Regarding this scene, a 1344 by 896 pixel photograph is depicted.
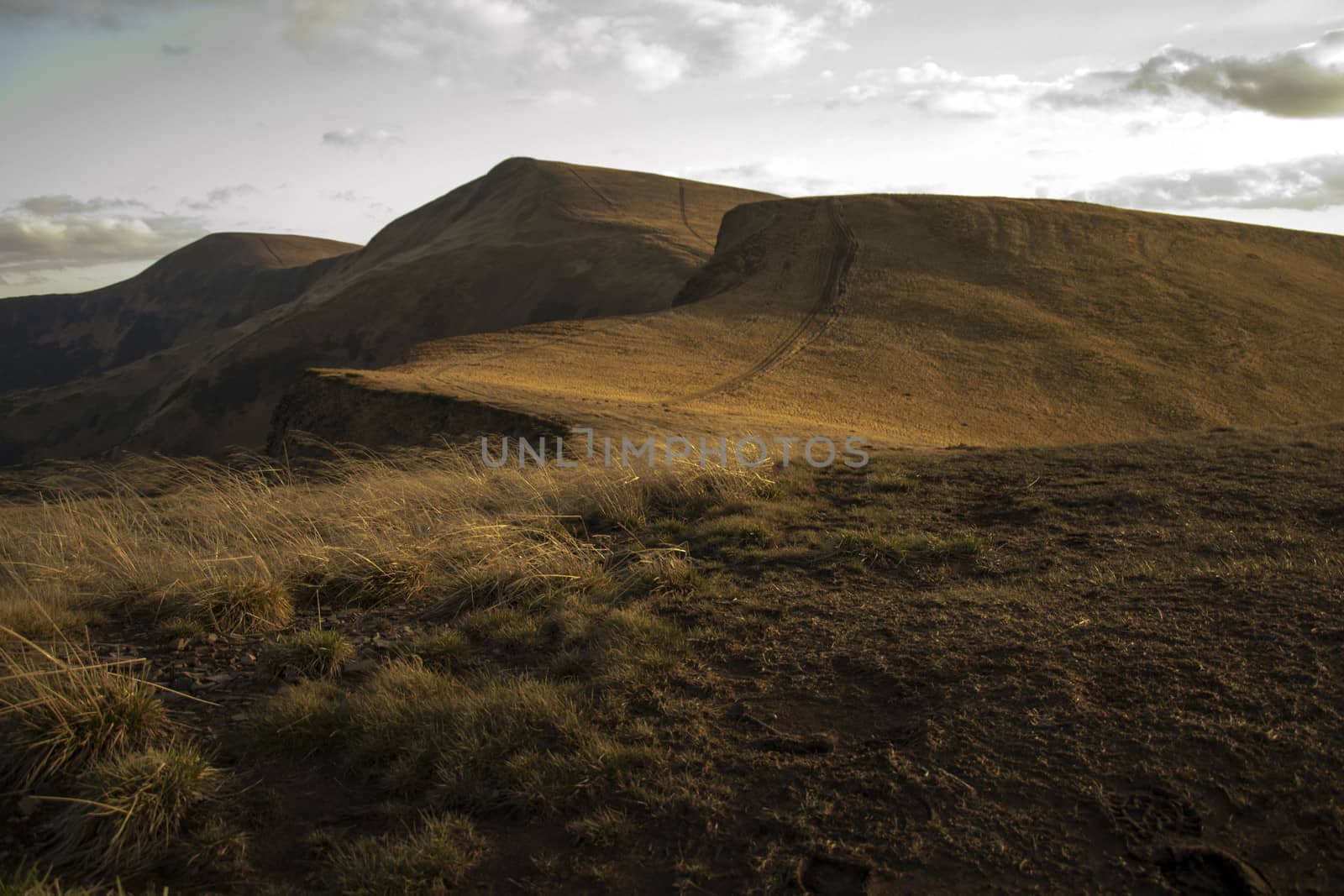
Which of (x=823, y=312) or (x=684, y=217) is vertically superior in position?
(x=684, y=217)

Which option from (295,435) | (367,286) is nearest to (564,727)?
(295,435)

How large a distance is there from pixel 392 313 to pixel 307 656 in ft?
163

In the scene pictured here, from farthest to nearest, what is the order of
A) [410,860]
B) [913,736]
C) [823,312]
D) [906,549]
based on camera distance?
[823,312] → [906,549] → [913,736] → [410,860]

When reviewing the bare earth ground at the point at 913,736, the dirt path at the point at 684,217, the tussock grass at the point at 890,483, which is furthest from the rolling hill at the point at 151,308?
the bare earth ground at the point at 913,736

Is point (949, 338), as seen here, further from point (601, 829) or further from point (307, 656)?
point (601, 829)

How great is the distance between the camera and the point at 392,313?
5125 cm

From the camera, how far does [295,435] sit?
16734mm

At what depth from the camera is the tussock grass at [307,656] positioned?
4.43 m

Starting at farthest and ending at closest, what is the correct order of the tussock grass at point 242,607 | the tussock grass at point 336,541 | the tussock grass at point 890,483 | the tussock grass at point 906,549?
the tussock grass at point 890,483 < the tussock grass at point 906,549 < the tussock grass at point 336,541 < the tussock grass at point 242,607

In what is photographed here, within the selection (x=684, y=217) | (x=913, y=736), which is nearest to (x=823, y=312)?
(x=913, y=736)

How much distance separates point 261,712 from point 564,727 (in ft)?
4.78

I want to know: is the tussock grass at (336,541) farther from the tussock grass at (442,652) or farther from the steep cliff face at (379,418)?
the steep cliff face at (379,418)

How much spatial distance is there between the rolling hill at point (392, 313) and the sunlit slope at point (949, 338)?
1473 centimetres

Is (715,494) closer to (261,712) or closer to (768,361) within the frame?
(261,712)
